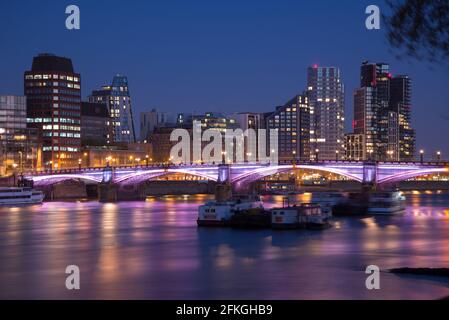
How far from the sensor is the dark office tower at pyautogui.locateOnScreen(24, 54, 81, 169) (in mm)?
165000

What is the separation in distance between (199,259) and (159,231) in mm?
18378

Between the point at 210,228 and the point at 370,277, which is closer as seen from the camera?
the point at 370,277

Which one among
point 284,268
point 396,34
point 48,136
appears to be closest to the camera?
point 396,34

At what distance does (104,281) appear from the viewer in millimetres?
33688

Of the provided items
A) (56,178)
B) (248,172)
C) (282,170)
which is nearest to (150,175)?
(56,178)

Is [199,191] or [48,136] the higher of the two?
[48,136]

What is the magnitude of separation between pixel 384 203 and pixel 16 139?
92.6m

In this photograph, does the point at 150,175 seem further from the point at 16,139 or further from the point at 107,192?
the point at 16,139

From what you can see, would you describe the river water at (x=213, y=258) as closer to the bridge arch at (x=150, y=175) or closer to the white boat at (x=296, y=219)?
the white boat at (x=296, y=219)

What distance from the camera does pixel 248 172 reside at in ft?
350

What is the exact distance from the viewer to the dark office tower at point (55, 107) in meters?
165

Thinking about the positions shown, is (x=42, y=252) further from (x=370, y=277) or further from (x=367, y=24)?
(x=367, y=24)
